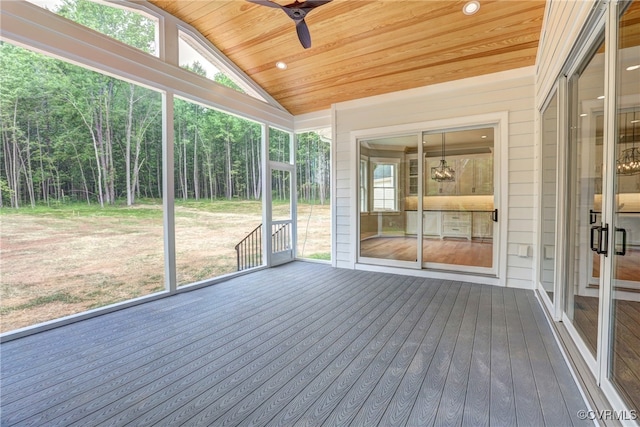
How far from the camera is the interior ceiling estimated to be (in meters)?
3.34

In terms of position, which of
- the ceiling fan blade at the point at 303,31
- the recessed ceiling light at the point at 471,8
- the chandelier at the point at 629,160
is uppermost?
the recessed ceiling light at the point at 471,8

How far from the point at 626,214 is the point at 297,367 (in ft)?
7.65

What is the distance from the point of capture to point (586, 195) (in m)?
2.28

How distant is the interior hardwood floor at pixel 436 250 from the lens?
4.59 metres

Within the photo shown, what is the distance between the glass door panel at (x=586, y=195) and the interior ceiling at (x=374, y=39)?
55.5 inches

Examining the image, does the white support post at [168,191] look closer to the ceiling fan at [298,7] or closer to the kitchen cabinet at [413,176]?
the ceiling fan at [298,7]

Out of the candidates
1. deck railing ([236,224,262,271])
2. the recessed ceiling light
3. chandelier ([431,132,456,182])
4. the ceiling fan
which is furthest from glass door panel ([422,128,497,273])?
deck railing ([236,224,262,271])

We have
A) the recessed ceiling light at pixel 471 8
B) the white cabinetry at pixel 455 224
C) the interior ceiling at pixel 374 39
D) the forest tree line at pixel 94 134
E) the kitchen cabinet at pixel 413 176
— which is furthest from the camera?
the white cabinetry at pixel 455 224

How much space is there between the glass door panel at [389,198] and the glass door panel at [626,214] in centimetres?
316

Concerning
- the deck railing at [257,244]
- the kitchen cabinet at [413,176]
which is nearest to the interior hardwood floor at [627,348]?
the kitchen cabinet at [413,176]

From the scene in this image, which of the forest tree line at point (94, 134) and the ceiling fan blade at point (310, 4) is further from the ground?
the ceiling fan blade at point (310, 4)

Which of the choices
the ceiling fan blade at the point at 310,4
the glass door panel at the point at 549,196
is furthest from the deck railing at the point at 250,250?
the glass door panel at the point at 549,196

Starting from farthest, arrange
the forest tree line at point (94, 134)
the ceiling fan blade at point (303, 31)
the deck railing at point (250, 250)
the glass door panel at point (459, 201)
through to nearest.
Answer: the deck railing at point (250, 250), the glass door panel at point (459, 201), the ceiling fan blade at point (303, 31), the forest tree line at point (94, 134)

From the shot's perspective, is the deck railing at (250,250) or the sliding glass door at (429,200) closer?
the sliding glass door at (429,200)
